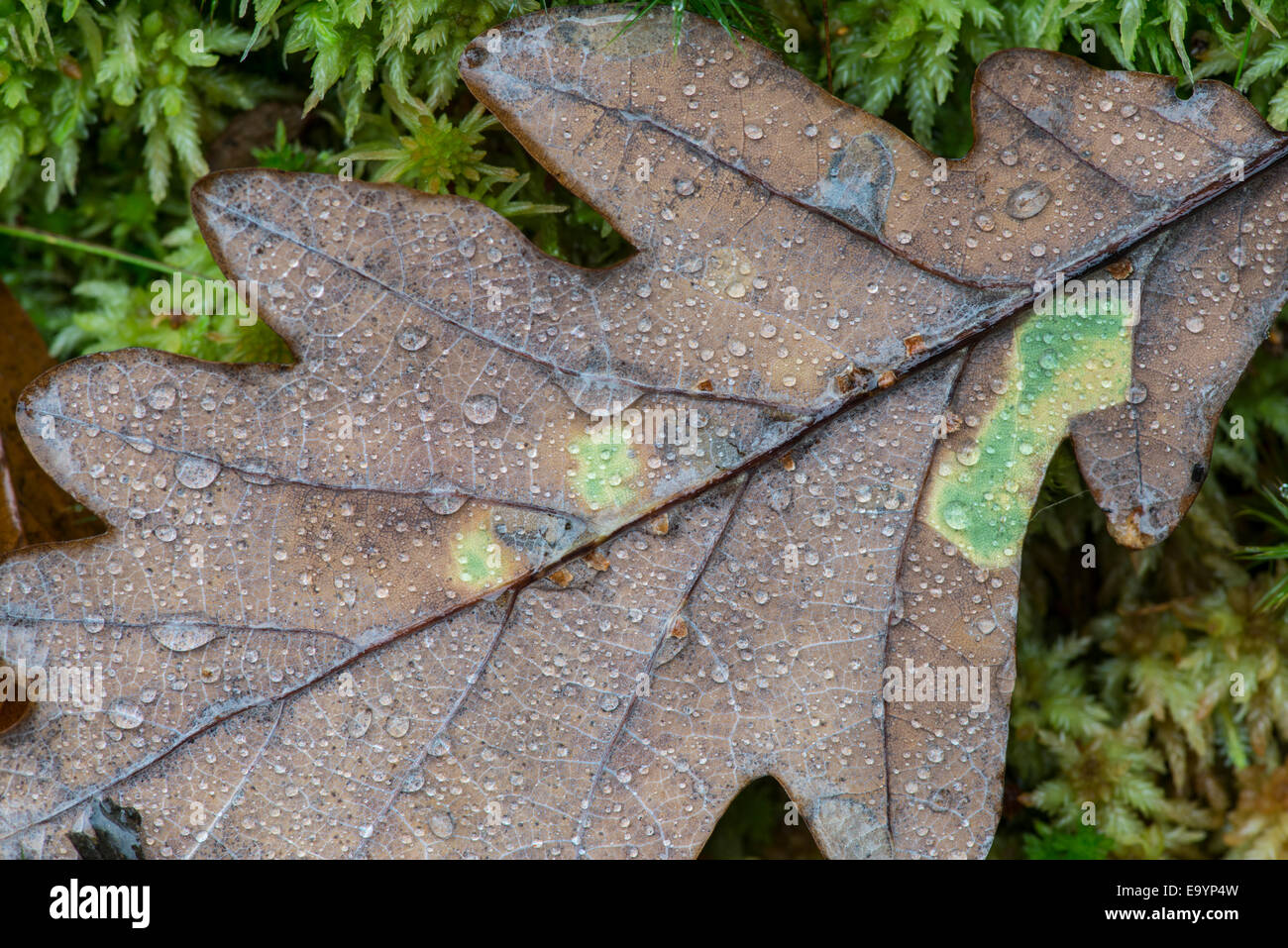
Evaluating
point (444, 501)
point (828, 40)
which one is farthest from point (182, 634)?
point (828, 40)

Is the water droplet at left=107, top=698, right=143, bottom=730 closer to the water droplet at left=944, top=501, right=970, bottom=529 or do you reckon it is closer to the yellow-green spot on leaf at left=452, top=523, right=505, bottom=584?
the yellow-green spot on leaf at left=452, top=523, right=505, bottom=584

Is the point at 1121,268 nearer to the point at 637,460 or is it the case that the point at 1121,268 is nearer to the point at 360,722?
the point at 637,460

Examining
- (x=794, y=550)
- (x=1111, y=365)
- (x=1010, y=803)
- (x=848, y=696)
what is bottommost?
(x=1010, y=803)

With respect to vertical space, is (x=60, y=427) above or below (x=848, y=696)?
above

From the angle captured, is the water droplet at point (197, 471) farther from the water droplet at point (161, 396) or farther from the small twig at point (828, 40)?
the small twig at point (828, 40)

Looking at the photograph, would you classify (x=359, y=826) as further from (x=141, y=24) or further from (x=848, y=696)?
(x=141, y=24)

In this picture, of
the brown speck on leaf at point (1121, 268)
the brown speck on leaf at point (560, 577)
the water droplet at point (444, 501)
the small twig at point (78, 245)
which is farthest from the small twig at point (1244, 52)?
the small twig at point (78, 245)
